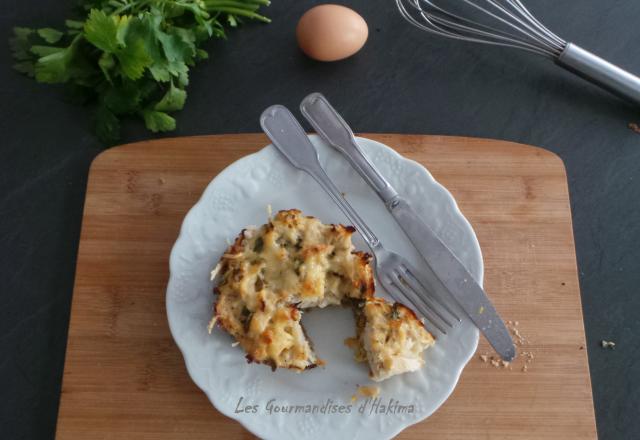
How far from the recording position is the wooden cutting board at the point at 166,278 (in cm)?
245

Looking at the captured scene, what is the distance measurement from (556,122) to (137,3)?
2.10 meters

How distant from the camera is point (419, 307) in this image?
2.44 metres

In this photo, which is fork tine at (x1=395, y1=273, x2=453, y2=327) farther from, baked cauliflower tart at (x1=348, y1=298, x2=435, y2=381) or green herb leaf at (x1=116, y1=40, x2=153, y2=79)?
green herb leaf at (x1=116, y1=40, x2=153, y2=79)

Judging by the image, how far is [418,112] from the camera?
3055 mm

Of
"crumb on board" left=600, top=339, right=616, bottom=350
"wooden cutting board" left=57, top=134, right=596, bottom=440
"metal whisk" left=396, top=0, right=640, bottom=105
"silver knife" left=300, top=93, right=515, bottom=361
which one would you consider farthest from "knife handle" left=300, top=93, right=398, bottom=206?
"crumb on board" left=600, top=339, right=616, bottom=350

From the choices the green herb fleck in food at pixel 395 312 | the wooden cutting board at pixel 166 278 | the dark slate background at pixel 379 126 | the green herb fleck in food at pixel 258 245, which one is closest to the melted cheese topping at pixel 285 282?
the green herb fleck in food at pixel 258 245

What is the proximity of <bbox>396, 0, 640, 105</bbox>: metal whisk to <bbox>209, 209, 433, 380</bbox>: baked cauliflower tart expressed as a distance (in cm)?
145

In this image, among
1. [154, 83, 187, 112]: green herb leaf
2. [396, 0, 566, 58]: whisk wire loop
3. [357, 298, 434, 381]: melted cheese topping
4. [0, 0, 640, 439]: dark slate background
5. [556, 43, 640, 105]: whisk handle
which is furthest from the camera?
[396, 0, 566, 58]: whisk wire loop

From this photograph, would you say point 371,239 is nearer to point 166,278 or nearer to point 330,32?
point 166,278

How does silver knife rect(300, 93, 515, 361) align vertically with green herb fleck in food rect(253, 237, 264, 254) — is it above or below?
above

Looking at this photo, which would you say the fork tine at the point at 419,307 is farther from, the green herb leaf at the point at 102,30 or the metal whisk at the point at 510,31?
the green herb leaf at the point at 102,30

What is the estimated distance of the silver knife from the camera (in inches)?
94.9

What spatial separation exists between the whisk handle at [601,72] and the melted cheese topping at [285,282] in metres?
1.54

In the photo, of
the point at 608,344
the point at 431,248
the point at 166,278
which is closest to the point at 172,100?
the point at 166,278
